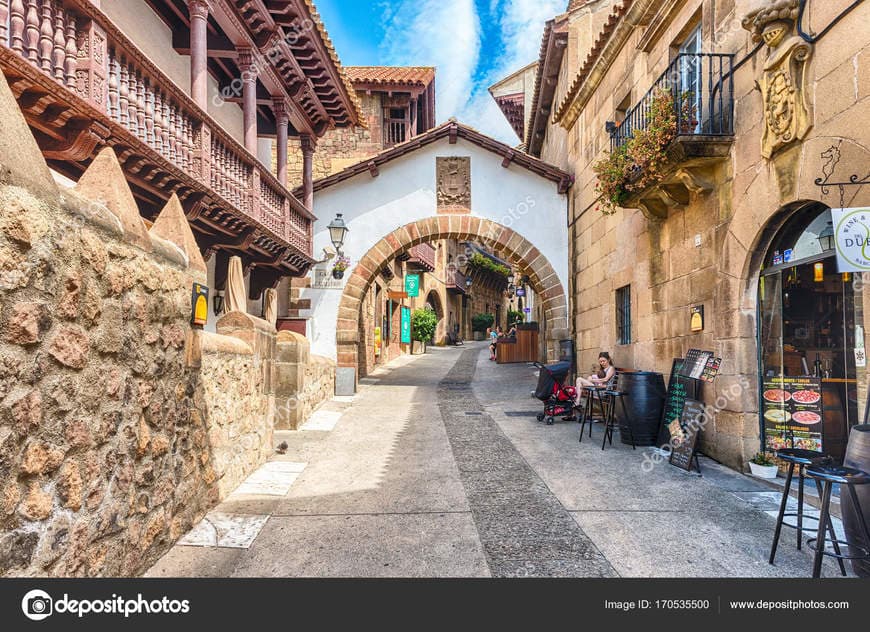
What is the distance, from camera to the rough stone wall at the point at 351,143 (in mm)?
17391

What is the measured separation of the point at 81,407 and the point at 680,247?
20.1 feet

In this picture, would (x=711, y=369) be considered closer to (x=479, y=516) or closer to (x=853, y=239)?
(x=853, y=239)

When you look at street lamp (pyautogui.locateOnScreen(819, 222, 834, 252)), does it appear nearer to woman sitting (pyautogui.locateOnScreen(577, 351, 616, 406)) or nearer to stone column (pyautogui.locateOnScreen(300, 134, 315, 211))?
woman sitting (pyautogui.locateOnScreen(577, 351, 616, 406))

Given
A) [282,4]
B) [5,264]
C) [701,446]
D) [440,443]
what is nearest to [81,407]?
[5,264]

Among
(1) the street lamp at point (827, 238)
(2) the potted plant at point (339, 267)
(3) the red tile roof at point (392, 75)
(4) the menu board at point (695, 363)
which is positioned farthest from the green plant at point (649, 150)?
(3) the red tile roof at point (392, 75)

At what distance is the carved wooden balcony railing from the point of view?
152 inches

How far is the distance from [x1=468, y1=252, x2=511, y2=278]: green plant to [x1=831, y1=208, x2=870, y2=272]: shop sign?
32943 millimetres

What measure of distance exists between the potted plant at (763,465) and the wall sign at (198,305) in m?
4.74

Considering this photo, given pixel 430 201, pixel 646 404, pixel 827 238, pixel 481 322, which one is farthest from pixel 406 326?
pixel 827 238

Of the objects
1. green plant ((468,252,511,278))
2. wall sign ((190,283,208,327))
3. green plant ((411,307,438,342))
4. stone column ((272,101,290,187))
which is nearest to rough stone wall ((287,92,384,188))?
stone column ((272,101,290,187))

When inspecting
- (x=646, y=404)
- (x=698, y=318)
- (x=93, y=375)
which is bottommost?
(x=646, y=404)

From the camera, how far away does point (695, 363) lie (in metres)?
5.80

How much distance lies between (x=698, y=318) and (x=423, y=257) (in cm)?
1926
